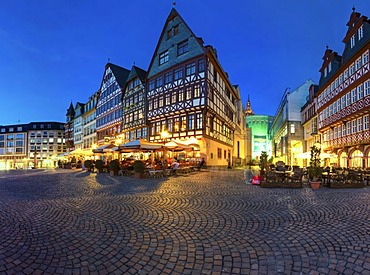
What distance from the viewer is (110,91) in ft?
A: 162

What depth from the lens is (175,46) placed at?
33.1m

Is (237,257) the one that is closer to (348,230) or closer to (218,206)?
(348,230)

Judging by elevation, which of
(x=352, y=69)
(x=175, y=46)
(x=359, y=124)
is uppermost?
(x=175, y=46)

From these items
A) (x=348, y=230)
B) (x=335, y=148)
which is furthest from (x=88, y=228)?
(x=335, y=148)

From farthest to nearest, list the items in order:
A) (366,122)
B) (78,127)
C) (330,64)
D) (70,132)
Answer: (70,132)
(78,127)
(330,64)
(366,122)

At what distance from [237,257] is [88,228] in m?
3.44

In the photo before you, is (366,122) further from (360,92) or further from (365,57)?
(365,57)

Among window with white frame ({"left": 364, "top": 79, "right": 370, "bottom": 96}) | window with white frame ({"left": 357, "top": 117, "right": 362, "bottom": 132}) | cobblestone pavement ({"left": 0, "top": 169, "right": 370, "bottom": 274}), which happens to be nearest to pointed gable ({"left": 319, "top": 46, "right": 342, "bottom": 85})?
window with white frame ({"left": 364, "top": 79, "right": 370, "bottom": 96})

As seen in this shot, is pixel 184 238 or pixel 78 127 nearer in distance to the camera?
pixel 184 238

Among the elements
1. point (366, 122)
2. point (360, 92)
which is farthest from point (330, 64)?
point (366, 122)

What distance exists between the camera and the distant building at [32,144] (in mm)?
93688

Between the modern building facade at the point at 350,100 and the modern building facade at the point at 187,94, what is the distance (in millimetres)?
13814

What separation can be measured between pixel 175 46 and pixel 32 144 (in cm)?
8609

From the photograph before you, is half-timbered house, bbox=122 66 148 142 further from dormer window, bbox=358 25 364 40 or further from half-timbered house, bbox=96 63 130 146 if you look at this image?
dormer window, bbox=358 25 364 40
